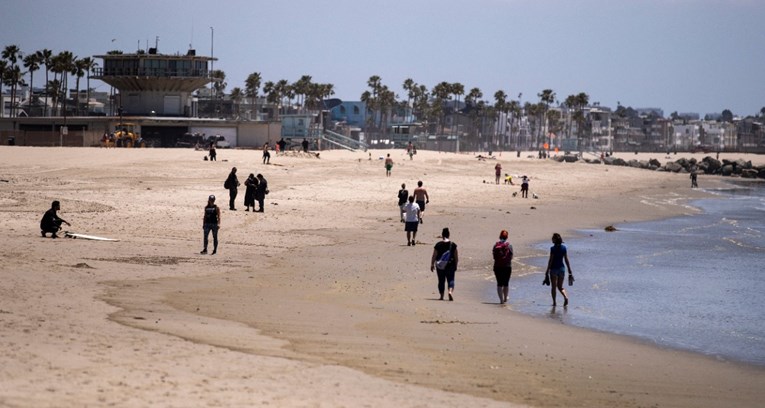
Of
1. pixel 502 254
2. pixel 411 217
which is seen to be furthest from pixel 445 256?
pixel 411 217

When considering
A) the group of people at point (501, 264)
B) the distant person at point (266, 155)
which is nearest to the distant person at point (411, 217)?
the group of people at point (501, 264)

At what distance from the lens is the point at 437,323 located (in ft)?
54.3

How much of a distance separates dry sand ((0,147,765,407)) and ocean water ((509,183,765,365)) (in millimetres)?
614

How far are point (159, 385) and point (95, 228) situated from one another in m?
17.0

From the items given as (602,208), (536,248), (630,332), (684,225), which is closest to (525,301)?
(630,332)

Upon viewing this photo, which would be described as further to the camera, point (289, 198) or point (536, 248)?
point (289, 198)

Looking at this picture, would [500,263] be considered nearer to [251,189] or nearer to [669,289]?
[669,289]

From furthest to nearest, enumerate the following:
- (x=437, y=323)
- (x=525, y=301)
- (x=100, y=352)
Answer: (x=525, y=301) → (x=437, y=323) → (x=100, y=352)

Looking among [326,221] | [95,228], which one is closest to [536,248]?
[326,221]

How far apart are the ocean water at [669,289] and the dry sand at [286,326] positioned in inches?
24.2

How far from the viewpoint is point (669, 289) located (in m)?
23.3

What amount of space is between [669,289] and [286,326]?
1152 cm

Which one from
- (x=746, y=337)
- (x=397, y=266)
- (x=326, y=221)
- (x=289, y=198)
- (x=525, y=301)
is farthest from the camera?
(x=289, y=198)

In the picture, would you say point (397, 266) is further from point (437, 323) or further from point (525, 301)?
point (437, 323)
